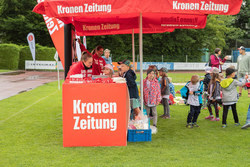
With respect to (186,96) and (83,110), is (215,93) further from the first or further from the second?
(83,110)

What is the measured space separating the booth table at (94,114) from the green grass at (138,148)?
0.65 ft

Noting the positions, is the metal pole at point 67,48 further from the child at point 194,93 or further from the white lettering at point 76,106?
the child at point 194,93

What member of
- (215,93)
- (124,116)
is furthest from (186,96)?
(124,116)

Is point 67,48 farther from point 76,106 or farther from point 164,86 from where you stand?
point 164,86

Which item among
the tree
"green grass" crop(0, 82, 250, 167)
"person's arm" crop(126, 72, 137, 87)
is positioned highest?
the tree

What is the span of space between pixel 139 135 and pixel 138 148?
0.48 m

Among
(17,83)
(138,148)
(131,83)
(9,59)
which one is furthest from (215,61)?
(9,59)

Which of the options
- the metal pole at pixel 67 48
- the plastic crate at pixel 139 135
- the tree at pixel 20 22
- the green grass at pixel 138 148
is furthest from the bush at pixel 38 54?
the plastic crate at pixel 139 135

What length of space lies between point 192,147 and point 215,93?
2.67 metres

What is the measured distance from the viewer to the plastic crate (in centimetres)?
601

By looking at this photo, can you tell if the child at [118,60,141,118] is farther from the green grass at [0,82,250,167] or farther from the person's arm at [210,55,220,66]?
the person's arm at [210,55,220,66]

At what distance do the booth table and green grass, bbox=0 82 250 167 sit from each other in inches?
7.8

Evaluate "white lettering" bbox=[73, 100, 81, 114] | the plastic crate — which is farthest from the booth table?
the plastic crate

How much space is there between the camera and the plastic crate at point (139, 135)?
6.01 metres
